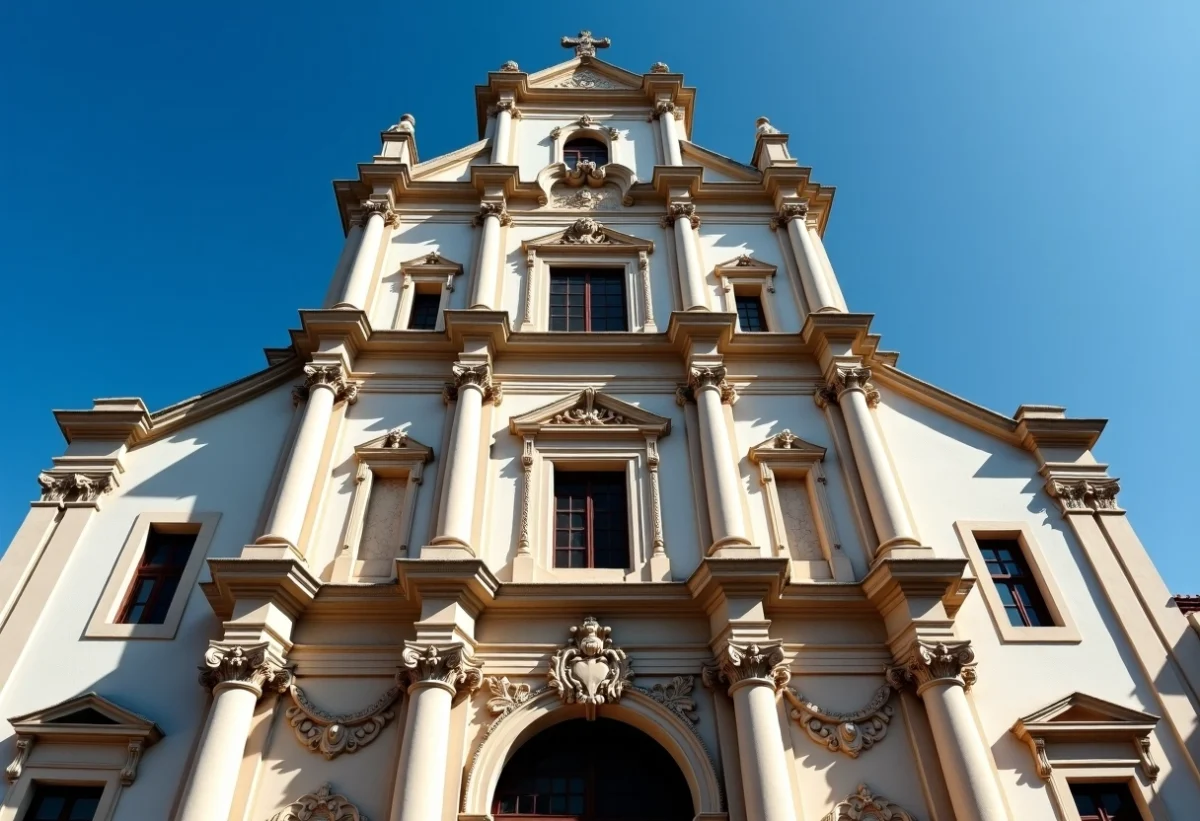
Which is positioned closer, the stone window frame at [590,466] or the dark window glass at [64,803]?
the dark window glass at [64,803]

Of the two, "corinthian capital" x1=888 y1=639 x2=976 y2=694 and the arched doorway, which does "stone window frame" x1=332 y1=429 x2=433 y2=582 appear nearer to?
the arched doorway

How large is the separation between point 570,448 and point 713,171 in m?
10.7

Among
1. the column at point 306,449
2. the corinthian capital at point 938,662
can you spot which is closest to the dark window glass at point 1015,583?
the corinthian capital at point 938,662

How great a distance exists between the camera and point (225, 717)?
1109 centimetres

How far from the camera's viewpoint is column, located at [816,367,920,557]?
43.9 ft

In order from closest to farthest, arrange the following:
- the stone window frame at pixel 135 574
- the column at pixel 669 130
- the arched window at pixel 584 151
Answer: the stone window frame at pixel 135 574 < the column at pixel 669 130 < the arched window at pixel 584 151

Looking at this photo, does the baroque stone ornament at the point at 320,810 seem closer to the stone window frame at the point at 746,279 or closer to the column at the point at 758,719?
the column at the point at 758,719

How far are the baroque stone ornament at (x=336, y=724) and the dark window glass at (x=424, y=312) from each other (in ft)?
28.1

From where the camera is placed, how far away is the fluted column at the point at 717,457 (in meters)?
13.4

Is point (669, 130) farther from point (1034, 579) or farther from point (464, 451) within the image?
point (1034, 579)

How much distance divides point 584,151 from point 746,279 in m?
7.00

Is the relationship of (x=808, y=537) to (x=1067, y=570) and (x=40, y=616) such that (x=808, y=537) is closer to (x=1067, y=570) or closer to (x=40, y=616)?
(x=1067, y=570)

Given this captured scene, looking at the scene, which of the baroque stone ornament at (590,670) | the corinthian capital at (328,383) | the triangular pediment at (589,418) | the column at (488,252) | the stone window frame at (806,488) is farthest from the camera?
the column at (488,252)

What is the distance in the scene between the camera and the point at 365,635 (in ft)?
41.3
